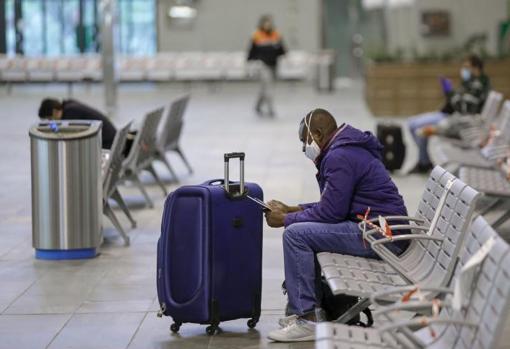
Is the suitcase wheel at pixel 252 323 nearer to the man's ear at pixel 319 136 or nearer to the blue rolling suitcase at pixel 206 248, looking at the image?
the blue rolling suitcase at pixel 206 248

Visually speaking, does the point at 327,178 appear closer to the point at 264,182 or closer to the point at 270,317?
the point at 270,317

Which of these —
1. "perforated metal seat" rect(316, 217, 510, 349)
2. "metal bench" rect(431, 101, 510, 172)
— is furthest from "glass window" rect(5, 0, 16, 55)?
"perforated metal seat" rect(316, 217, 510, 349)

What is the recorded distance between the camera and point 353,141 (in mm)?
A: 6527

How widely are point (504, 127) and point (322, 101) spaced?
15.1m

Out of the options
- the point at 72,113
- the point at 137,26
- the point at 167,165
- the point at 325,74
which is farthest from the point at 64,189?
the point at 137,26

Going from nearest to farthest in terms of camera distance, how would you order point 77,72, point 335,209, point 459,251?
point 459,251, point 335,209, point 77,72

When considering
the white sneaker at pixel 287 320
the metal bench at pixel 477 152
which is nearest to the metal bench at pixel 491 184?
the metal bench at pixel 477 152

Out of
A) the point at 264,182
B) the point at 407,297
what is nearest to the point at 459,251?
the point at 407,297

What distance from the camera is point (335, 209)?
6.48 metres

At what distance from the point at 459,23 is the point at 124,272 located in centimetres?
1640

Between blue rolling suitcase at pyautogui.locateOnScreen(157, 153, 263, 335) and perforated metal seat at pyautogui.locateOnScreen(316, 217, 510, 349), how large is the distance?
5.13 ft

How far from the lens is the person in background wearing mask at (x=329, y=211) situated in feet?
21.1

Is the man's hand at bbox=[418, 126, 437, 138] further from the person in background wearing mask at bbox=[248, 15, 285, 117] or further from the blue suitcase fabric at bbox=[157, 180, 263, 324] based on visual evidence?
the person in background wearing mask at bbox=[248, 15, 285, 117]

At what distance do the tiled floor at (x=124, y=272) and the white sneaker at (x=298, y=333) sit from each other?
0.18ft
